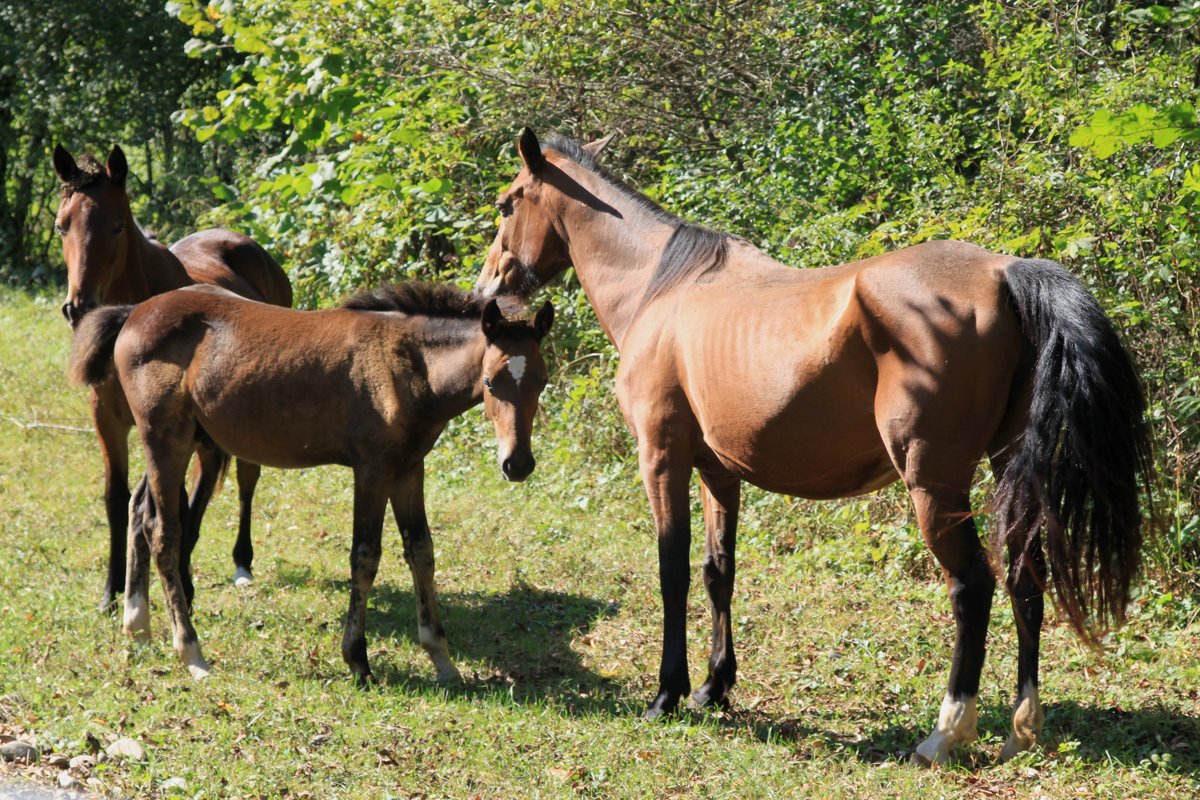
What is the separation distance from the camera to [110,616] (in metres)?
6.55

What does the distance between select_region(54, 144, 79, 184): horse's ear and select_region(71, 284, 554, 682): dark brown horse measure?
1.14 meters

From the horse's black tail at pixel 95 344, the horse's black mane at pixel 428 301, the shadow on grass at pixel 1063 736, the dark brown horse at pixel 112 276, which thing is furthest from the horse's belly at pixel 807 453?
the dark brown horse at pixel 112 276

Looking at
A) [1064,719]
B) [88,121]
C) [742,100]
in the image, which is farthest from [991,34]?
[88,121]

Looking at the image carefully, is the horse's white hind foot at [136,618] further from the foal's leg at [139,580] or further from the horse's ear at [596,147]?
the horse's ear at [596,147]

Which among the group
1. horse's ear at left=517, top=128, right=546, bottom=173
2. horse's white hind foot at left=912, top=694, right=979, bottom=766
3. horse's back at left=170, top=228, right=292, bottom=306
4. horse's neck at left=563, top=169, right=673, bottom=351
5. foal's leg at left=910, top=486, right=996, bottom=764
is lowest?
horse's white hind foot at left=912, top=694, right=979, bottom=766

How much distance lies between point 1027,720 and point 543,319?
2689 millimetres

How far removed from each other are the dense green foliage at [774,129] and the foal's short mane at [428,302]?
2332mm

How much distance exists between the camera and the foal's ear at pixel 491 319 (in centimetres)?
541

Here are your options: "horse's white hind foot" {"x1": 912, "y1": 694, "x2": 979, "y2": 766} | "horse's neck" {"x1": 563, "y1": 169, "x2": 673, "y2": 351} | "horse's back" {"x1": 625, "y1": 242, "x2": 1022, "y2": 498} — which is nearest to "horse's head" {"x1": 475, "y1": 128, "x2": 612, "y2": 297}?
Result: "horse's neck" {"x1": 563, "y1": 169, "x2": 673, "y2": 351}

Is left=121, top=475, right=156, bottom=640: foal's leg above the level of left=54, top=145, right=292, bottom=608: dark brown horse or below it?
below

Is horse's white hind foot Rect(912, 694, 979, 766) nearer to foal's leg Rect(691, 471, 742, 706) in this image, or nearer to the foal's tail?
the foal's tail

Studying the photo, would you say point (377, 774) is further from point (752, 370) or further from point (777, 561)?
point (777, 561)

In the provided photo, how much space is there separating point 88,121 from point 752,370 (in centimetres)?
1700

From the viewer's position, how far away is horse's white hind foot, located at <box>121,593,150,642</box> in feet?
19.7
